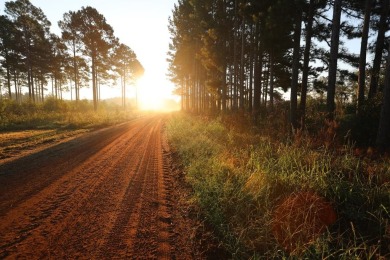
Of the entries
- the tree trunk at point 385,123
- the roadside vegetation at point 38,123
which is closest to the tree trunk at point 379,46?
the tree trunk at point 385,123

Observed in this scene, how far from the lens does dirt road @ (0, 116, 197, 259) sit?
3.16m

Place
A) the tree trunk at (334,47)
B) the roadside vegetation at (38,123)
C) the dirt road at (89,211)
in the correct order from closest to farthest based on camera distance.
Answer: the dirt road at (89,211) < the tree trunk at (334,47) < the roadside vegetation at (38,123)

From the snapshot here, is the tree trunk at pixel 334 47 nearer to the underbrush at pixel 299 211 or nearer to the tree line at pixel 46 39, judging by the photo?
the underbrush at pixel 299 211

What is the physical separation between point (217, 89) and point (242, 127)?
11.4 m

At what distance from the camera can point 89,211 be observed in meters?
4.22

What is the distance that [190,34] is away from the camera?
1029 inches

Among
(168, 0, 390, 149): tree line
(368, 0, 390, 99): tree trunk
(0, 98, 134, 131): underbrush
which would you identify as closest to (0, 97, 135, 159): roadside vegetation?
(0, 98, 134, 131): underbrush

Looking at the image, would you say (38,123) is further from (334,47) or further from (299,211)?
(334,47)

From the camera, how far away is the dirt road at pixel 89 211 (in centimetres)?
316

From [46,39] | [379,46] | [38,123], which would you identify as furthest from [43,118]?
[379,46]

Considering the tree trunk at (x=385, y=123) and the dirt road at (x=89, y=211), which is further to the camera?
the tree trunk at (x=385, y=123)

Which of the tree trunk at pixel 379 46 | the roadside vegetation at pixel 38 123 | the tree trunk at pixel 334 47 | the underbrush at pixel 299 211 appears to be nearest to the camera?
the underbrush at pixel 299 211

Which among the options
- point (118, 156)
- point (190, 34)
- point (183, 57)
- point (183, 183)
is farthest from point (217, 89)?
point (183, 183)

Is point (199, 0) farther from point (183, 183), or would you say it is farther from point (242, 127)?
point (183, 183)
